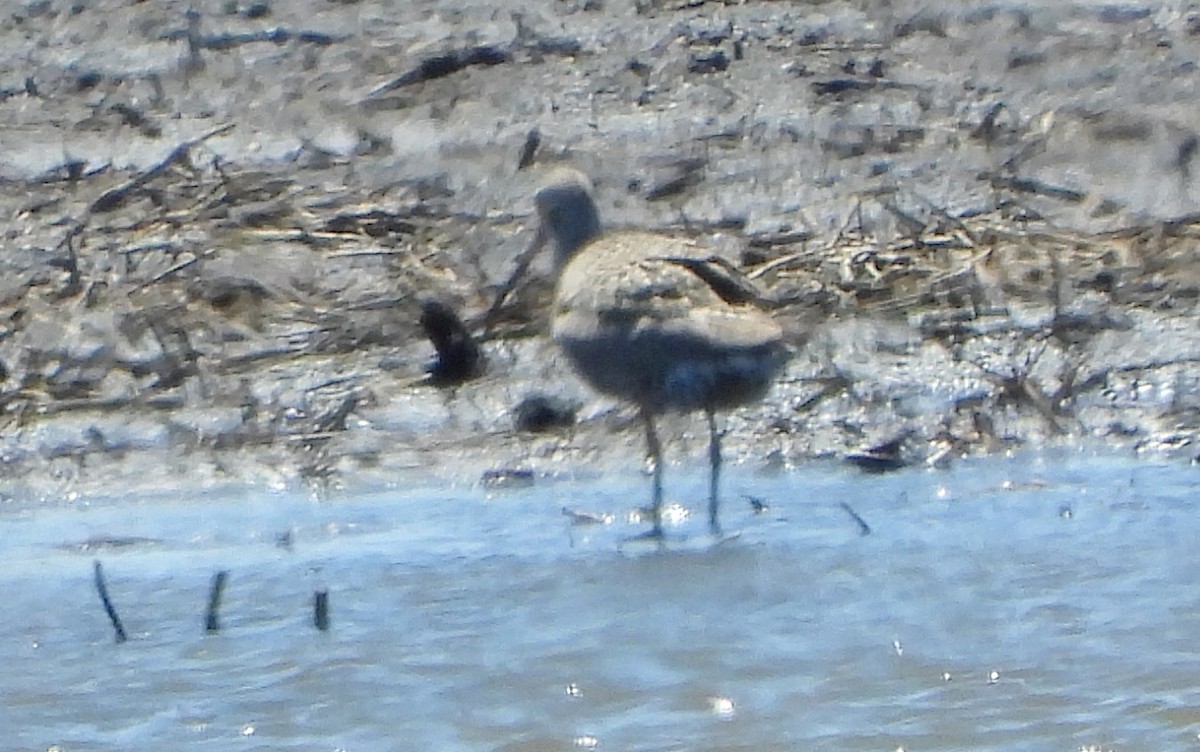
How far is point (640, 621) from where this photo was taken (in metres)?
5.40

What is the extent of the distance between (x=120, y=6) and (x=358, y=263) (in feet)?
9.48

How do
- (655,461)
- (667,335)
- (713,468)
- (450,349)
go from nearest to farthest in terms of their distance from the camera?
1. (667,335)
2. (713,468)
3. (655,461)
4. (450,349)

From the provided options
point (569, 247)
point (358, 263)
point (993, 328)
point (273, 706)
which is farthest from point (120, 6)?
point (273, 706)

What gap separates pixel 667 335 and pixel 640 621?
161 centimetres

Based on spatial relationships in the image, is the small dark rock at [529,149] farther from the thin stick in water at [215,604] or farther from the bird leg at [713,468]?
the thin stick in water at [215,604]

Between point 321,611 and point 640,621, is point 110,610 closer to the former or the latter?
point 321,611

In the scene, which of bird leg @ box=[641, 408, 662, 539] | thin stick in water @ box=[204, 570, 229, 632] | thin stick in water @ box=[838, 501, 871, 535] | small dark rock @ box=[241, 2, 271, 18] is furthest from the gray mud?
thin stick in water @ box=[204, 570, 229, 632]

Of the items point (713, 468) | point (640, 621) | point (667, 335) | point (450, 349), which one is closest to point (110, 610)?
point (640, 621)

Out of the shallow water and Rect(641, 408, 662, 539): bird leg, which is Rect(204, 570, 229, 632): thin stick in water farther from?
Rect(641, 408, 662, 539): bird leg

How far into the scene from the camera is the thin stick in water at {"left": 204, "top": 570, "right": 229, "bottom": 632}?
5391 mm

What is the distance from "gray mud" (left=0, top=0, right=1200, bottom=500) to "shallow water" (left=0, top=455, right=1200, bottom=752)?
0.52 meters

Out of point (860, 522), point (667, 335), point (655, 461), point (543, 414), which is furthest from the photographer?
point (543, 414)

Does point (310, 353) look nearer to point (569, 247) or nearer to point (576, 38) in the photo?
point (569, 247)

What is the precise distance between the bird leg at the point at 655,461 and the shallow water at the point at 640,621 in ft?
0.21
